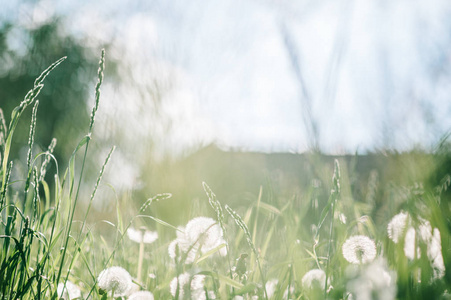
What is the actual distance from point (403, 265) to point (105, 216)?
5.12ft

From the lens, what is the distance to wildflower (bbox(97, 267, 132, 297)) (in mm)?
776

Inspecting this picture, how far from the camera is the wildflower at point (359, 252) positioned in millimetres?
796

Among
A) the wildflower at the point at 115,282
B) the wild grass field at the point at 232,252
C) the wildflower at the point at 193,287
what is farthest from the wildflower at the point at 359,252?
the wildflower at the point at 115,282

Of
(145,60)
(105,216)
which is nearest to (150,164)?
(105,216)

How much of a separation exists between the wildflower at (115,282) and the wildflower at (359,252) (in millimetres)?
446

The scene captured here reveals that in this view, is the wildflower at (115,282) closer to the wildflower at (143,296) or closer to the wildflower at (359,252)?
the wildflower at (143,296)

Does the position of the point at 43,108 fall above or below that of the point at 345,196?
above

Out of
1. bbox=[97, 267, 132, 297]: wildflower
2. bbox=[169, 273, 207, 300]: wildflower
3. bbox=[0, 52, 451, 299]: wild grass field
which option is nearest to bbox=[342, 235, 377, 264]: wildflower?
bbox=[0, 52, 451, 299]: wild grass field

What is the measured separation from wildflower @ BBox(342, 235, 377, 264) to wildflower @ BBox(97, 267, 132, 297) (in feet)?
1.46

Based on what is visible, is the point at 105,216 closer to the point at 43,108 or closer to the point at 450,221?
the point at 450,221

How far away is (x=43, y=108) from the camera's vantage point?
13.8 m

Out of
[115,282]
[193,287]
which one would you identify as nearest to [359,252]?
[193,287]

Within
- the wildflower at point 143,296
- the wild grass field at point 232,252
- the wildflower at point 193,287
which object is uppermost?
the wild grass field at point 232,252

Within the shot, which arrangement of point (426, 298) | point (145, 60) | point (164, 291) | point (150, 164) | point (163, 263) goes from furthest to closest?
1. point (150, 164)
2. point (145, 60)
3. point (163, 263)
4. point (164, 291)
5. point (426, 298)
